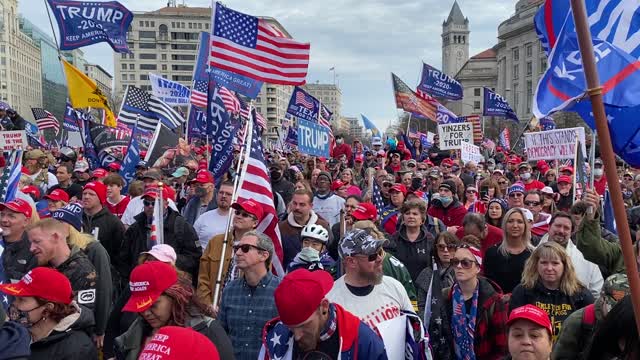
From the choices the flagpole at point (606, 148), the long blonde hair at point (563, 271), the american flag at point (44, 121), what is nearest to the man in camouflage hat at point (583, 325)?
the long blonde hair at point (563, 271)

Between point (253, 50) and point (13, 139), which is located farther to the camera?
point (13, 139)

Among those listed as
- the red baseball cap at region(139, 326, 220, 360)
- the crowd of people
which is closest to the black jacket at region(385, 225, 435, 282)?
the crowd of people

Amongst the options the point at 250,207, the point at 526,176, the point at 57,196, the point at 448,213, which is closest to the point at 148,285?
the point at 250,207

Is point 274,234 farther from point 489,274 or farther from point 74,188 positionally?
point 74,188

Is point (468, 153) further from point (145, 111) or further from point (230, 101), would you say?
point (145, 111)

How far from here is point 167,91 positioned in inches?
703

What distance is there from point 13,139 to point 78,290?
635 centimetres

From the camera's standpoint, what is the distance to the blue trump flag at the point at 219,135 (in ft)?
28.9

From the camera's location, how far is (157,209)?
6.23 m

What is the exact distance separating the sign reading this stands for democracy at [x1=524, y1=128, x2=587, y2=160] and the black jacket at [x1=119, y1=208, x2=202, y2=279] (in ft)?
21.7

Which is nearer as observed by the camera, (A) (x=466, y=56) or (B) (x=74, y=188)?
(B) (x=74, y=188)

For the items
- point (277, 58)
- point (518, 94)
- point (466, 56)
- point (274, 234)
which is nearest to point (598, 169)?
point (277, 58)

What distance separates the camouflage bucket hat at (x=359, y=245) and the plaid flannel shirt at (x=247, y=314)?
0.71 m

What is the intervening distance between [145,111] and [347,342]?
13.8 meters
